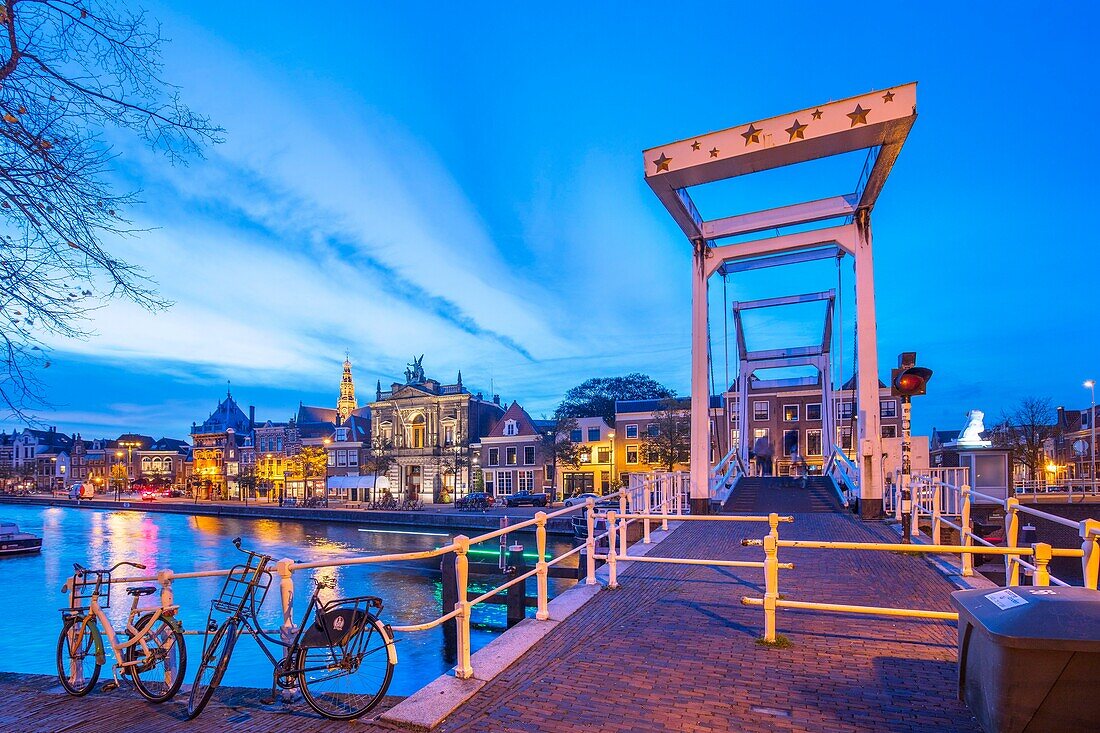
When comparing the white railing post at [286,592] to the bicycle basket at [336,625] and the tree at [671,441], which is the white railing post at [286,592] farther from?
the tree at [671,441]

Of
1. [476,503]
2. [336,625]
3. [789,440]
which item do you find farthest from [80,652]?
[789,440]

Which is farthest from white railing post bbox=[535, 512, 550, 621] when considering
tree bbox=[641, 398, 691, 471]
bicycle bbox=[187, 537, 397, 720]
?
tree bbox=[641, 398, 691, 471]

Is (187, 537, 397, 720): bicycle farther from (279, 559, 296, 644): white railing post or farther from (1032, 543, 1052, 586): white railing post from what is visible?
(1032, 543, 1052, 586): white railing post

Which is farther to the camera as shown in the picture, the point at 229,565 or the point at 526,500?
the point at 526,500

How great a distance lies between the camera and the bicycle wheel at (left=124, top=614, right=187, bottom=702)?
201 inches

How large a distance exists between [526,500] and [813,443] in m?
20.6

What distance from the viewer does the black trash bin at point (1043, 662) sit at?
319cm

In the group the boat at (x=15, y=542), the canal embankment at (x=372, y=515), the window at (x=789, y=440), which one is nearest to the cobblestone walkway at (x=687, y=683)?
the canal embankment at (x=372, y=515)

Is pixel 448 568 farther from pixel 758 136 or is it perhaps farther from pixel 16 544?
pixel 16 544

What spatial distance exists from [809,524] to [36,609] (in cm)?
2523

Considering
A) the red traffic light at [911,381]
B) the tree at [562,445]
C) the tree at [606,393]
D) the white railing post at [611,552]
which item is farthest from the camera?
the tree at [606,393]

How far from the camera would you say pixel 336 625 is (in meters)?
4.62

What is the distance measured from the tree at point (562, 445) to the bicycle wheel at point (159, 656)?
135ft

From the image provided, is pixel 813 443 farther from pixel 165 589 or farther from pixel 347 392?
pixel 347 392
